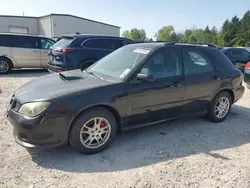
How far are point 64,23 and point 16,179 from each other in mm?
26810

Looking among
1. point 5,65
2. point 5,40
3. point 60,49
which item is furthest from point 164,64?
point 5,40

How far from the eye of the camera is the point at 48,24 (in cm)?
2748

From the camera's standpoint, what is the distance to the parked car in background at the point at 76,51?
25.0 ft

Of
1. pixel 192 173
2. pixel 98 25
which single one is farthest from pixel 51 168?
pixel 98 25

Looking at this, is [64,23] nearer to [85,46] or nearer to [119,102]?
[85,46]

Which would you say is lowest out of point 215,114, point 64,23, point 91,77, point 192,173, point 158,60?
point 192,173

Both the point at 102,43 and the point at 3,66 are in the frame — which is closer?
the point at 102,43

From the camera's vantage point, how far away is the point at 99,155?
11.2 ft

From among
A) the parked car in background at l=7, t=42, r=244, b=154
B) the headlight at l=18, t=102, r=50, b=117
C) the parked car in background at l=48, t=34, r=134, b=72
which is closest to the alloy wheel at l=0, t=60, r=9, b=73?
the parked car in background at l=48, t=34, r=134, b=72

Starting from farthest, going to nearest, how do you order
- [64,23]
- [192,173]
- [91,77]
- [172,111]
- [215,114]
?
[64,23] < [215,114] < [172,111] < [91,77] < [192,173]

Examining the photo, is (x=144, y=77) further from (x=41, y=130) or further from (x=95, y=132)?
(x=41, y=130)

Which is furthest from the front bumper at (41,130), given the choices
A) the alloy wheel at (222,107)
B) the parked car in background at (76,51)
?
the parked car in background at (76,51)

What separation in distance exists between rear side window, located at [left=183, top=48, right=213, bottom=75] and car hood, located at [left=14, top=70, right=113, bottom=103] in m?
1.61

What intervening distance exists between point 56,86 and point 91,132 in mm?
830
